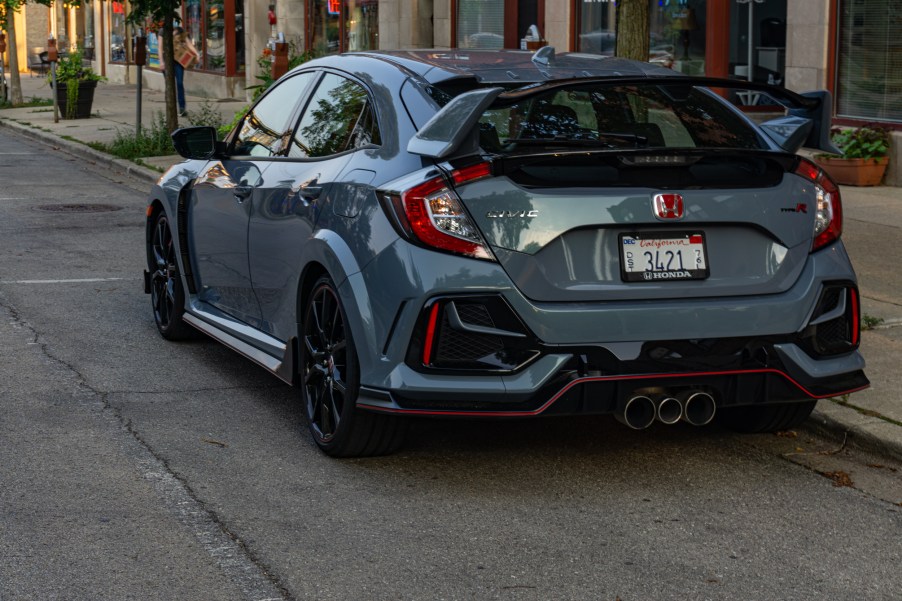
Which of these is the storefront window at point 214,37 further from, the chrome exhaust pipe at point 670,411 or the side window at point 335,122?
the chrome exhaust pipe at point 670,411

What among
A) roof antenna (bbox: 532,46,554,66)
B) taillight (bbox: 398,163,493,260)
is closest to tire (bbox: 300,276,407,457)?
taillight (bbox: 398,163,493,260)

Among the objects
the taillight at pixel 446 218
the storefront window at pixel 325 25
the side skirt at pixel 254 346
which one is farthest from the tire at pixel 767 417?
the storefront window at pixel 325 25

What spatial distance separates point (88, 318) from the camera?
29.0 feet

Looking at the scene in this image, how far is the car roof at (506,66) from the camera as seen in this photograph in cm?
575

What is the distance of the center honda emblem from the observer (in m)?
5.16

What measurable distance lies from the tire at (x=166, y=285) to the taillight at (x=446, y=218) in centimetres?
301

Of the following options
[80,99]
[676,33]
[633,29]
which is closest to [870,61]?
[676,33]

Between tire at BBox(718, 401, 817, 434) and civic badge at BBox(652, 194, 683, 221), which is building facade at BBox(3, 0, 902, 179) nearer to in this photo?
tire at BBox(718, 401, 817, 434)

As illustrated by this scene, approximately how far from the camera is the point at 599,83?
5379mm

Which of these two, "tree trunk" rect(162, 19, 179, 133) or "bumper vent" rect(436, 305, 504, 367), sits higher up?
"tree trunk" rect(162, 19, 179, 133)

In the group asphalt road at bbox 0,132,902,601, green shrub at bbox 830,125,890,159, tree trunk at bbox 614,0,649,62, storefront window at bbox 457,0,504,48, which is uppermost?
storefront window at bbox 457,0,504,48

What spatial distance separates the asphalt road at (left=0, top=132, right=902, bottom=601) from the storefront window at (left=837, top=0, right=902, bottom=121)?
9858 millimetres

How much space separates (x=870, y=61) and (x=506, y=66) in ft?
34.4

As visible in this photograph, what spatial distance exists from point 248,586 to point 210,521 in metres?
0.68
